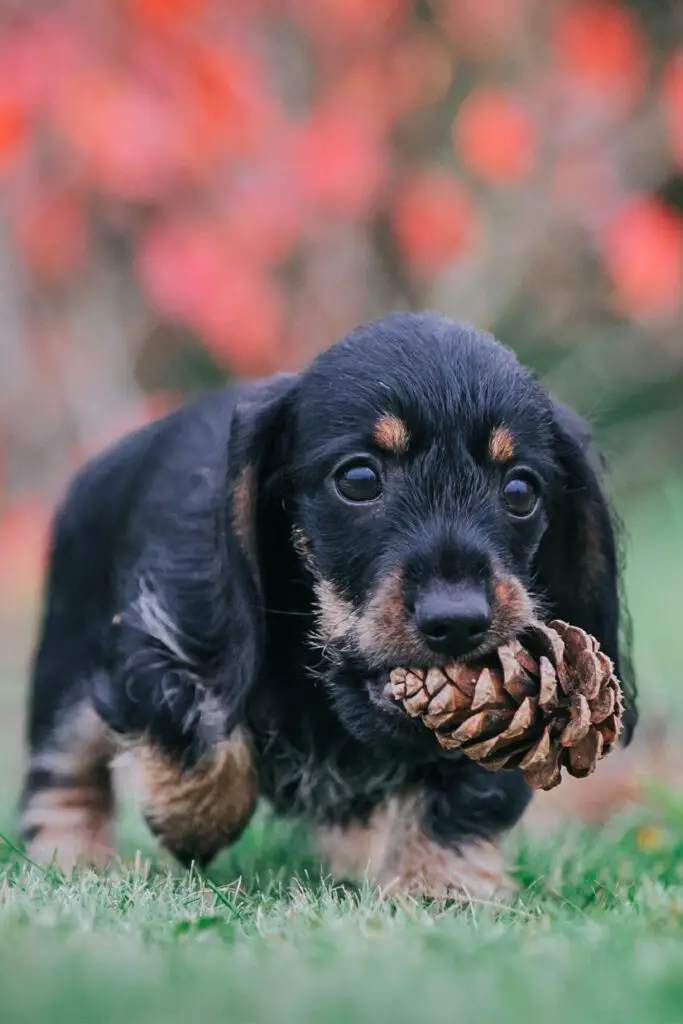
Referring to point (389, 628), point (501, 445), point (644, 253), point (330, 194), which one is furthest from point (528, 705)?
point (644, 253)

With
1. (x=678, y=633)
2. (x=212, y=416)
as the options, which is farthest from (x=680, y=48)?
(x=212, y=416)

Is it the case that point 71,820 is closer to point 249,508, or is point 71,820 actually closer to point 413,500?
point 249,508

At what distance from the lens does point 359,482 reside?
126 inches

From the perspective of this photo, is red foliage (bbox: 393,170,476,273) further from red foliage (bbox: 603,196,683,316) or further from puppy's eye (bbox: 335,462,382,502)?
puppy's eye (bbox: 335,462,382,502)

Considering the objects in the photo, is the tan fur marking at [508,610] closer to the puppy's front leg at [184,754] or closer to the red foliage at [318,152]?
the puppy's front leg at [184,754]

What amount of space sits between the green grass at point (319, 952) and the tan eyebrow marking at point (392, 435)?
0.94 m

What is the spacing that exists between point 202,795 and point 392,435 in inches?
41.1

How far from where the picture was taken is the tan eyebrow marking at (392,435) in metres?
3.15

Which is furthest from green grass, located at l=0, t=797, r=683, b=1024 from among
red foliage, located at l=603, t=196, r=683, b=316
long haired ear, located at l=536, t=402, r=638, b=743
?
red foliage, located at l=603, t=196, r=683, b=316

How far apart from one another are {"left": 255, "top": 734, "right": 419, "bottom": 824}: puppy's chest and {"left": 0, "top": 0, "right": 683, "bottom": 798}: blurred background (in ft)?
16.1

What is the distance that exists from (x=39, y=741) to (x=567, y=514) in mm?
Answer: 1724

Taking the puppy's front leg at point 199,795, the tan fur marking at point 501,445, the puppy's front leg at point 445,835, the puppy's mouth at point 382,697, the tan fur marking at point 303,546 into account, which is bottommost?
the puppy's front leg at point 199,795

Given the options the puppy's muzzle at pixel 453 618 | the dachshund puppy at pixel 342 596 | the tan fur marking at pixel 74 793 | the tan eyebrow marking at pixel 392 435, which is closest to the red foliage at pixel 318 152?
the dachshund puppy at pixel 342 596

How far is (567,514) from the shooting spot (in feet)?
11.7
